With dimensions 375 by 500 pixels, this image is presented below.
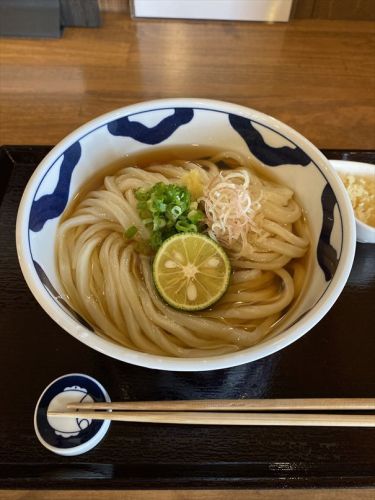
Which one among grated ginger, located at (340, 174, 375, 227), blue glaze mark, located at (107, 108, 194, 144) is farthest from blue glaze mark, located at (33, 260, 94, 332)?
grated ginger, located at (340, 174, 375, 227)

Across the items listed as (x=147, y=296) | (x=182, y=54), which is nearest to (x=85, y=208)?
(x=147, y=296)

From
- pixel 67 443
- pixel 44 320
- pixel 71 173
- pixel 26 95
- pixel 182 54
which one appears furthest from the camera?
pixel 182 54

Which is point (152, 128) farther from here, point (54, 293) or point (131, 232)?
point (54, 293)

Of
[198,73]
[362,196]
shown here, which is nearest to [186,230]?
[362,196]

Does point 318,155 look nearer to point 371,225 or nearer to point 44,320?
point 371,225

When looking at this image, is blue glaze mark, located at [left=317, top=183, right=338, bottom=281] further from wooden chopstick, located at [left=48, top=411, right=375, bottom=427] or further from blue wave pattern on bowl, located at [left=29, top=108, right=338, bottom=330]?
wooden chopstick, located at [left=48, top=411, right=375, bottom=427]
